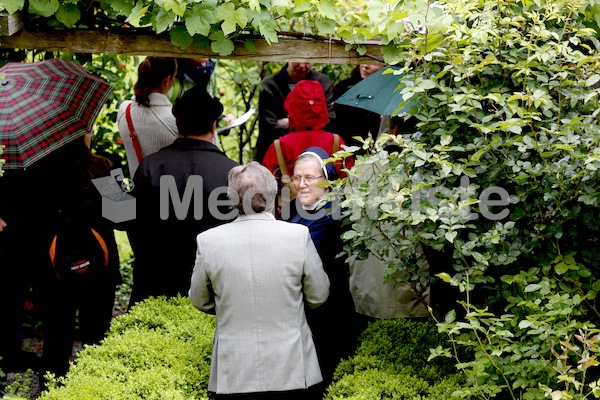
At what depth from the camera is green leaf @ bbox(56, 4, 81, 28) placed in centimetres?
502

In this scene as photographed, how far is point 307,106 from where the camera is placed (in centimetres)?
610

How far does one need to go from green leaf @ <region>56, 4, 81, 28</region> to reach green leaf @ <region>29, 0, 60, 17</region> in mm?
74

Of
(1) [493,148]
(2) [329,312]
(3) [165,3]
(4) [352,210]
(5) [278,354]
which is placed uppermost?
(3) [165,3]

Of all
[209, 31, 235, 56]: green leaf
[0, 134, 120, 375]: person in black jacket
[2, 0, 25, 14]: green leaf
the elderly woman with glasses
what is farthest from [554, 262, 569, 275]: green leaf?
[2, 0, 25, 14]: green leaf

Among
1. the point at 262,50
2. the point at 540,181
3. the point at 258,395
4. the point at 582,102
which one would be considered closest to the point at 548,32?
the point at 582,102

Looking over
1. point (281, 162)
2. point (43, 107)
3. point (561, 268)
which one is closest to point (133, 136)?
point (43, 107)

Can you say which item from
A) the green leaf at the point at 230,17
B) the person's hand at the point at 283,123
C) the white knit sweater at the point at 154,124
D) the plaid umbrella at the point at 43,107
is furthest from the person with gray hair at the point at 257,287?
the person's hand at the point at 283,123

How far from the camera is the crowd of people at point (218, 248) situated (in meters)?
4.17

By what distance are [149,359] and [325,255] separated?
4.05ft

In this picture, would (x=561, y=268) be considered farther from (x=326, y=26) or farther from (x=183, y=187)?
(x=183, y=187)

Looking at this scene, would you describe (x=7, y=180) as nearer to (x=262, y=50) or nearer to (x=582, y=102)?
(x=262, y=50)

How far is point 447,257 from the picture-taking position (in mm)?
4672

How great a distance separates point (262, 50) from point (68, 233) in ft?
6.09

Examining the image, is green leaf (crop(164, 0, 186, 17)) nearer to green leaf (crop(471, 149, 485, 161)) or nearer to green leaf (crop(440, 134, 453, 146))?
green leaf (crop(440, 134, 453, 146))
